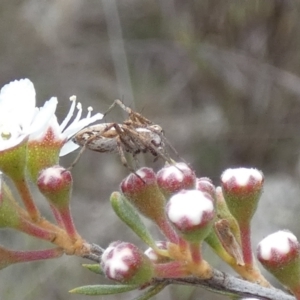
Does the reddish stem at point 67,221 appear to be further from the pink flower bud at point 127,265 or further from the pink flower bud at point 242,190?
the pink flower bud at point 242,190

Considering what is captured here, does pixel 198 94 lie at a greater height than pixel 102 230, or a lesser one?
greater

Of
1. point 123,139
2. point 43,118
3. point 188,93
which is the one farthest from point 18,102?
point 188,93

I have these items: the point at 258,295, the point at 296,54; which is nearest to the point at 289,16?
the point at 296,54

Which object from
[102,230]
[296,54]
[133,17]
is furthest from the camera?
[133,17]

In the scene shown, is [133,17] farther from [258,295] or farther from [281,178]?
[258,295]

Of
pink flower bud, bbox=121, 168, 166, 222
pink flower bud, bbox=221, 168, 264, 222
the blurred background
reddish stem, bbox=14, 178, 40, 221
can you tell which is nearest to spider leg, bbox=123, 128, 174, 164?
→ pink flower bud, bbox=121, 168, 166, 222

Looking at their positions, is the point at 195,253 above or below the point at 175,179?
below

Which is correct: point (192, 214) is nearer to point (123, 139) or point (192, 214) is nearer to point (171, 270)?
point (171, 270)
